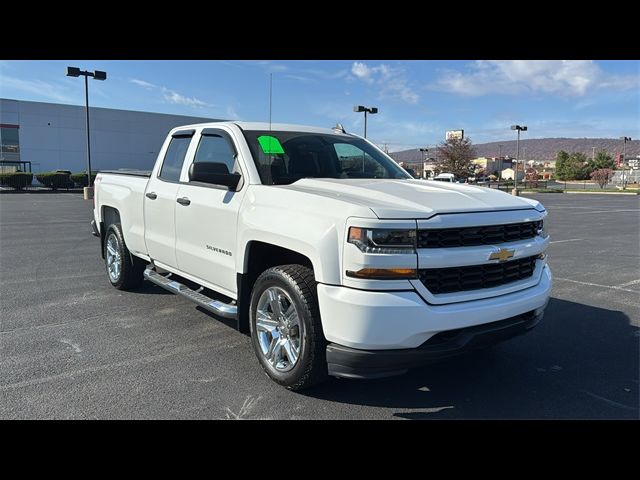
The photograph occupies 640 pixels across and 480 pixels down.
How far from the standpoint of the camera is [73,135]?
50.1 metres

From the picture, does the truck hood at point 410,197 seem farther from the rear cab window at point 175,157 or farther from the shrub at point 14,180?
the shrub at point 14,180

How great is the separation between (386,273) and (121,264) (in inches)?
173

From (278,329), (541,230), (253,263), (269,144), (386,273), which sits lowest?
(278,329)

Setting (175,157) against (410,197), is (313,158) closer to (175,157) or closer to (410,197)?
(410,197)

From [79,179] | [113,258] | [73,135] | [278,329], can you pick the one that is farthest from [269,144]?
[73,135]

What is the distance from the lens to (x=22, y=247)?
392 inches

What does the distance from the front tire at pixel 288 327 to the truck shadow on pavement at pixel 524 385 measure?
0.89ft

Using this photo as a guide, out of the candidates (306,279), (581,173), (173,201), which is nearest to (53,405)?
(306,279)

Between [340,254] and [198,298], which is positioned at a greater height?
[340,254]

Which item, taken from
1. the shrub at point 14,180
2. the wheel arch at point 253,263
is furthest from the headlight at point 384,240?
the shrub at point 14,180

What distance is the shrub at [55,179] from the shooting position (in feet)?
117

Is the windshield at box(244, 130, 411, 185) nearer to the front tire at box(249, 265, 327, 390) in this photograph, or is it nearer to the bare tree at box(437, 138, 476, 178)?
the front tire at box(249, 265, 327, 390)

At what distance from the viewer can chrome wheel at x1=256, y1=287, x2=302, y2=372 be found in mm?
3537

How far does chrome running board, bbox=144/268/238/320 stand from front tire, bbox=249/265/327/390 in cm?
30
